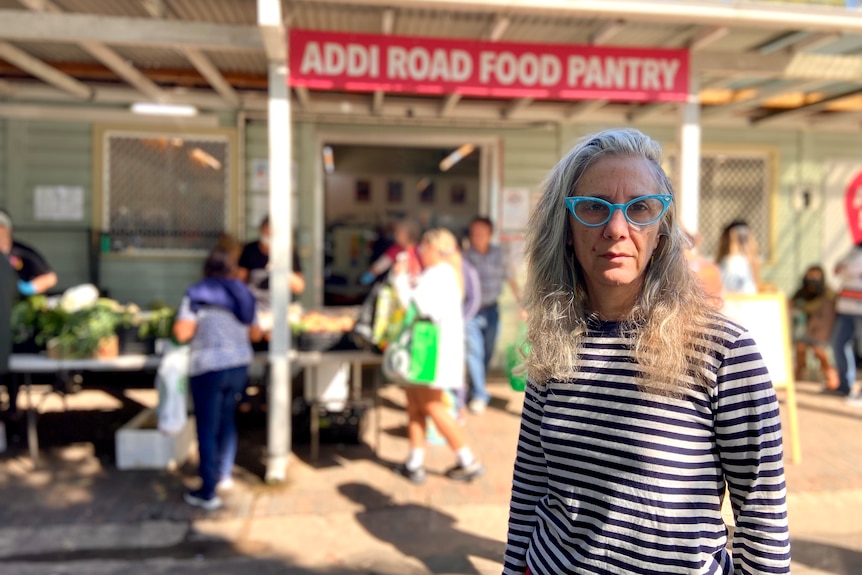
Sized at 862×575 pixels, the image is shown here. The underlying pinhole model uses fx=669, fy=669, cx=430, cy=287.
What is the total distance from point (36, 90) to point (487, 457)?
20.0ft

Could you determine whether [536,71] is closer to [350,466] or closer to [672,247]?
[350,466]

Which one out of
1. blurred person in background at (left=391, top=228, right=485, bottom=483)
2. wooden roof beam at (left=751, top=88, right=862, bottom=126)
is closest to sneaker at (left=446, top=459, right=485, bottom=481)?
blurred person in background at (left=391, top=228, right=485, bottom=483)

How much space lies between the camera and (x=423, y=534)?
415 centimetres

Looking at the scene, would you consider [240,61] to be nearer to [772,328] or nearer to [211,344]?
[211,344]

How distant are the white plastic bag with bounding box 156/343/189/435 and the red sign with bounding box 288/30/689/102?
2.26 metres

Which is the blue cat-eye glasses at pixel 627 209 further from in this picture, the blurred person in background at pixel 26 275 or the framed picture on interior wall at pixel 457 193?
the framed picture on interior wall at pixel 457 193

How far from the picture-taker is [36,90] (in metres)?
7.18

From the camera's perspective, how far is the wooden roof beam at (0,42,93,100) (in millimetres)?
5641

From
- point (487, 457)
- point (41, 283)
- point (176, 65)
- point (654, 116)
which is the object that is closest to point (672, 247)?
point (487, 457)

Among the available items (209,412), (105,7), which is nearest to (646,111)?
(105,7)

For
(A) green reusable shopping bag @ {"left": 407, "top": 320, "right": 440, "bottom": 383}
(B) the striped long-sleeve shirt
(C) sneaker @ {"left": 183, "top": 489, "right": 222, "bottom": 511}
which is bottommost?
(C) sneaker @ {"left": 183, "top": 489, "right": 222, "bottom": 511}

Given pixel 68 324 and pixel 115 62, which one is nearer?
pixel 68 324

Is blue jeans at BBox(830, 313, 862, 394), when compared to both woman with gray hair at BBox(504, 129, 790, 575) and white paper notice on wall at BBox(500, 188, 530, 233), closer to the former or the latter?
white paper notice on wall at BBox(500, 188, 530, 233)

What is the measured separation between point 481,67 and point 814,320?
226 inches
